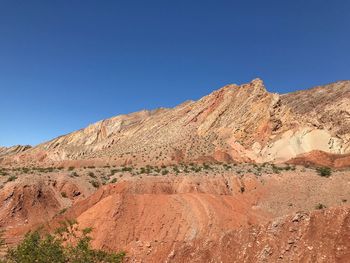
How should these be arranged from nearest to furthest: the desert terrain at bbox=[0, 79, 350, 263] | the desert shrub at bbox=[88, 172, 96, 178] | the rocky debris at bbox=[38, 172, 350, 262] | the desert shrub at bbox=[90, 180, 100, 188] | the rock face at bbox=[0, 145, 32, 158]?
1. the rocky debris at bbox=[38, 172, 350, 262]
2. the desert terrain at bbox=[0, 79, 350, 263]
3. the desert shrub at bbox=[90, 180, 100, 188]
4. the desert shrub at bbox=[88, 172, 96, 178]
5. the rock face at bbox=[0, 145, 32, 158]

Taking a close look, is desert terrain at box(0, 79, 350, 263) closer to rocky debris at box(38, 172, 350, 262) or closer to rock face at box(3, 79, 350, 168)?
rocky debris at box(38, 172, 350, 262)

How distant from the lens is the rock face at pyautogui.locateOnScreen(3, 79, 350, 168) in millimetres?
52688

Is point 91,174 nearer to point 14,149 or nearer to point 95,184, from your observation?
point 95,184

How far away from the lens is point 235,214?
24.5 m

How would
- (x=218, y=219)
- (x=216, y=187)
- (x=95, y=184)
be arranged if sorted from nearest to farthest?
(x=218, y=219) → (x=216, y=187) → (x=95, y=184)

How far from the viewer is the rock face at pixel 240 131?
52.7 meters

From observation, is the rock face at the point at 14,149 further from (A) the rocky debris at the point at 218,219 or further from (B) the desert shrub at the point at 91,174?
(A) the rocky debris at the point at 218,219

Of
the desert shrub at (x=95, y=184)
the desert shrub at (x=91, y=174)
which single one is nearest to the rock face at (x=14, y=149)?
the desert shrub at (x=91, y=174)

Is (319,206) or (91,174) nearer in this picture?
(319,206)

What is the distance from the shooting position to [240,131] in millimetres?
57156

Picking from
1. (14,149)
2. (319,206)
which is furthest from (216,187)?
(14,149)

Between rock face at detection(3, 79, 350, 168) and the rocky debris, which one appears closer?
the rocky debris

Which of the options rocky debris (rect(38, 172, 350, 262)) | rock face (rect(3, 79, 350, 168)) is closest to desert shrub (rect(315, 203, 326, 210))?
rocky debris (rect(38, 172, 350, 262))

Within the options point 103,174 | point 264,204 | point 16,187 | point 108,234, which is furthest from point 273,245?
point 103,174
